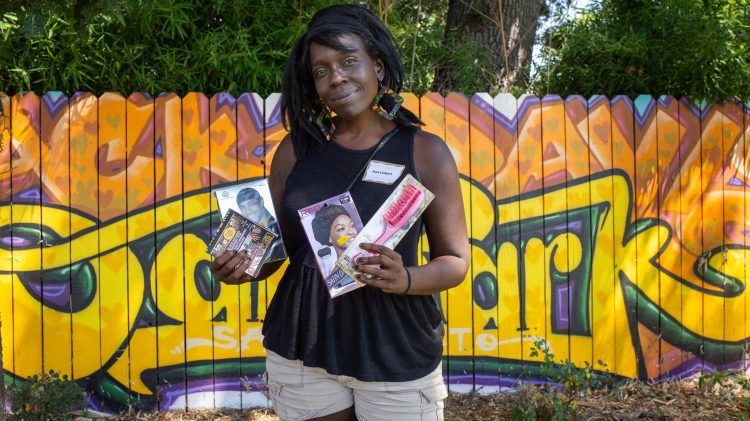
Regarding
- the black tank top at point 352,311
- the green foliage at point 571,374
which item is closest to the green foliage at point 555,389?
the green foliage at point 571,374

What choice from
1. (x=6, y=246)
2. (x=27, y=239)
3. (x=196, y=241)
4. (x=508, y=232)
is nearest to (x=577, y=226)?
Answer: (x=508, y=232)

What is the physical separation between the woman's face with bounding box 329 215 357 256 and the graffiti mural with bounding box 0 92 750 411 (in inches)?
103

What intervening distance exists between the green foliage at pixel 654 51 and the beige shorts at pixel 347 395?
3827 mm

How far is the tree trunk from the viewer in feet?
19.9

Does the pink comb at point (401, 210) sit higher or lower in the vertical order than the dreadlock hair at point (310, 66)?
lower

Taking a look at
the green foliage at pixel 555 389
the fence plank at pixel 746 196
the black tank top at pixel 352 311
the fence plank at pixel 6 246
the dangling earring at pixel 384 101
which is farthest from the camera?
the fence plank at pixel 746 196

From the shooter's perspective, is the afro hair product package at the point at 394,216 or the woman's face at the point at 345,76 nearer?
the afro hair product package at the point at 394,216

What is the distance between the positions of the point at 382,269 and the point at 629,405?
11.6 feet

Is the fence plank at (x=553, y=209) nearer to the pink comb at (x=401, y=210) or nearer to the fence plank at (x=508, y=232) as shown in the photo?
the fence plank at (x=508, y=232)

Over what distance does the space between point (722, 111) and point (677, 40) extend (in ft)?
1.95

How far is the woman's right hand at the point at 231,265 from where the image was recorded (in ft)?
6.02

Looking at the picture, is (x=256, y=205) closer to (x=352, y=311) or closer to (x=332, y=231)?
(x=332, y=231)

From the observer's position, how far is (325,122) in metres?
1.99

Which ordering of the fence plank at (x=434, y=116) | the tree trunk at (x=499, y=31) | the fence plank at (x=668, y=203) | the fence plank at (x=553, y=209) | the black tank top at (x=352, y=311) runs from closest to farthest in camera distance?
1. the black tank top at (x=352, y=311)
2. the fence plank at (x=434, y=116)
3. the fence plank at (x=553, y=209)
4. the fence plank at (x=668, y=203)
5. the tree trunk at (x=499, y=31)
